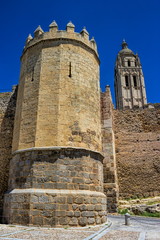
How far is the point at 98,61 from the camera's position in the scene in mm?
11445

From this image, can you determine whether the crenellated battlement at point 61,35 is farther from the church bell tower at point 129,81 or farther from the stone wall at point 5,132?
the church bell tower at point 129,81

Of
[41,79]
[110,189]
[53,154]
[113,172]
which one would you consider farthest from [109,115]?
[53,154]

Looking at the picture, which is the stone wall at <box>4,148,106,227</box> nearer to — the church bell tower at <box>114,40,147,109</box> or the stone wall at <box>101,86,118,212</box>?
the stone wall at <box>101,86,118,212</box>

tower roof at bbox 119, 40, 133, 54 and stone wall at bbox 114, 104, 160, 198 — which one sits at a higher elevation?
tower roof at bbox 119, 40, 133, 54

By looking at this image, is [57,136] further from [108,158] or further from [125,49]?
[125,49]

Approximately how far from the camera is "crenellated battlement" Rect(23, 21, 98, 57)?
1006cm

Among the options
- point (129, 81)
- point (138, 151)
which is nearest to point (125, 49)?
point (129, 81)

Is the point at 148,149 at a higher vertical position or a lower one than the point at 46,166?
higher

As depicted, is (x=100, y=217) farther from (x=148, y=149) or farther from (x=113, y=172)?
(x=148, y=149)

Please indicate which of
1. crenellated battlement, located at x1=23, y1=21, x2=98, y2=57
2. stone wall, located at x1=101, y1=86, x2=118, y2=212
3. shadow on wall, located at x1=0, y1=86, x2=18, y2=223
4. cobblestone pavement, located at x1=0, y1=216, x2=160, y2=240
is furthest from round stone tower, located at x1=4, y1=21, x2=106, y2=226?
stone wall, located at x1=101, y1=86, x2=118, y2=212

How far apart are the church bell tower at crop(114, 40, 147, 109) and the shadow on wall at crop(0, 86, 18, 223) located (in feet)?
154

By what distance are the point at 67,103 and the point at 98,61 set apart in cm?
364

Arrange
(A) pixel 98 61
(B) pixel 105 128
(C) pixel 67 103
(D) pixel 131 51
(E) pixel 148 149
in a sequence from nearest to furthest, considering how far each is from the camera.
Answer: (C) pixel 67 103, (A) pixel 98 61, (B) pixel 105 128, (E) pixel 148 149, (D) pixel 131 51

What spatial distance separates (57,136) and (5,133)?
14.2 feet
